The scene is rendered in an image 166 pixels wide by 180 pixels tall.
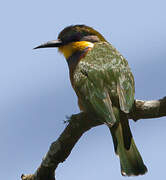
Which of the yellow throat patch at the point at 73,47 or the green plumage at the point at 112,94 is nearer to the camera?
the green plumage at the point at 112,94

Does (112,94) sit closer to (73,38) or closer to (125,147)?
(125,147)

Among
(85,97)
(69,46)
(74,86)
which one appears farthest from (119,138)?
→ (69,46)

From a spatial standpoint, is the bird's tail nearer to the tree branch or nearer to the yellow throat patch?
the tree branch

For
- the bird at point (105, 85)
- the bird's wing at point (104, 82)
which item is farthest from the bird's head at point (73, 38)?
the bird's wing at point (104, 82)

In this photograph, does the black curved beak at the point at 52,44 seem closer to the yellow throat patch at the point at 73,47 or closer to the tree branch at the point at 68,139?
the yellow throat patch at the point at 73,47

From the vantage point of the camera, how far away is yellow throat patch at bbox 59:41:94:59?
9.88 feet

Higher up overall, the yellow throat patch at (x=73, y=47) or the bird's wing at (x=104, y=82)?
the yellow throat patch at (x=73, y=47)

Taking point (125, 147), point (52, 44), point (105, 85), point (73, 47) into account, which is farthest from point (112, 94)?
point (52, 44)

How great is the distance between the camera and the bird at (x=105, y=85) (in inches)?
89.5

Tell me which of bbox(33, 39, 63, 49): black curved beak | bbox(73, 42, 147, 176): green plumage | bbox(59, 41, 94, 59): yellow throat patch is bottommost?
bbox(73, 42, 147, 176): green plumage

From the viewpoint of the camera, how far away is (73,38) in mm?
3139

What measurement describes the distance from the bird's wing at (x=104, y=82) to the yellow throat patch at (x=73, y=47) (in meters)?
0.19

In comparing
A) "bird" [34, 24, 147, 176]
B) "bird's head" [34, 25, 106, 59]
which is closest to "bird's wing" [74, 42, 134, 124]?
"bird" [34, 24, 147, 176]

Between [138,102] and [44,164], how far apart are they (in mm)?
534
